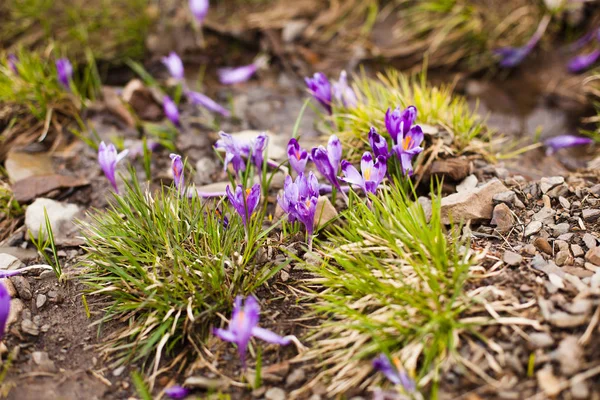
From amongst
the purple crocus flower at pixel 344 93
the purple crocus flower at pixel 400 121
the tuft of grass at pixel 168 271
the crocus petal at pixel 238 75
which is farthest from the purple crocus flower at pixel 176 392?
the crocus petal at pixel 238 75

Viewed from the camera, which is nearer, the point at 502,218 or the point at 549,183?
the point at 502,218

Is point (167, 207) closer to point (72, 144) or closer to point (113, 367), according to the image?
point (113, 367)

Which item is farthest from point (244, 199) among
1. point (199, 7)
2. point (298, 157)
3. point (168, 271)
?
point (199, 7)

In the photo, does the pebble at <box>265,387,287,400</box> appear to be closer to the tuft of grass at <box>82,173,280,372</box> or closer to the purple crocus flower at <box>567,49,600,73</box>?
the tuft of grass at <box>82,173,280,372</box>

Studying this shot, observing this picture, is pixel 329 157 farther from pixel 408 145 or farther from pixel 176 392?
pixel 176 392

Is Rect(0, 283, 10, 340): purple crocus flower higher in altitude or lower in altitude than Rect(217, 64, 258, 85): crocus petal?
higher

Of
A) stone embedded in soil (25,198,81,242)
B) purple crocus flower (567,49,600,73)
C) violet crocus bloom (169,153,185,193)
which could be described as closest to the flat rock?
violet crocus bloom (169,153,185,193)
